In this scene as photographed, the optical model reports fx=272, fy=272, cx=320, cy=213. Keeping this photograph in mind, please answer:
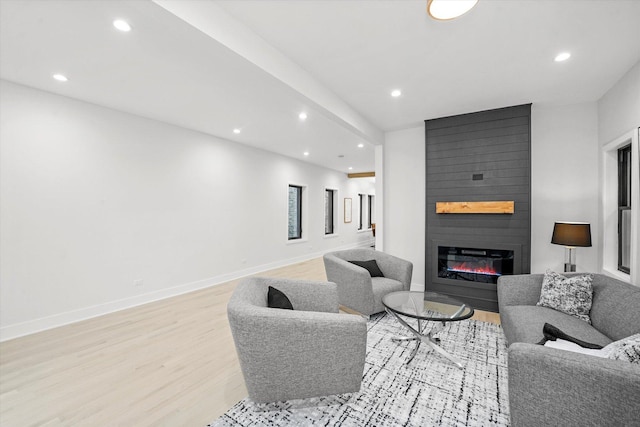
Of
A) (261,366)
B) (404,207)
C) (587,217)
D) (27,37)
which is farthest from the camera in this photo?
(404,207)

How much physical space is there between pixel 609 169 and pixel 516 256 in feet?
4.70

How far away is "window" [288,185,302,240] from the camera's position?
762 cm

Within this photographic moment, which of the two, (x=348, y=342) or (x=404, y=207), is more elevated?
(x=404, y=207)

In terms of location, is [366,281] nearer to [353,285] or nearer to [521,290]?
[353,285]

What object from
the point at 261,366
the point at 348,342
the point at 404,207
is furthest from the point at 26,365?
the point at 404,207

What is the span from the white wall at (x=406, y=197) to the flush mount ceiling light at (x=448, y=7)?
121 inches

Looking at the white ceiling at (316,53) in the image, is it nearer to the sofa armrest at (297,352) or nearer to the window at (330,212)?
the sofa armrest at (297,352)

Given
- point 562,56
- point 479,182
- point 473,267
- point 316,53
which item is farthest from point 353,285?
point 562,56

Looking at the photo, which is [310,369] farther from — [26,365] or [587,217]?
[587,217]

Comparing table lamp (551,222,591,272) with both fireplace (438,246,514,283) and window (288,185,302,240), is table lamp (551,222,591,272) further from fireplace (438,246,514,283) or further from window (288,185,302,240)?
window (288,185,302,240)

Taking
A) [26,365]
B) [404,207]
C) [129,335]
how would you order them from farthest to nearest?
[404,207]
[129,335]
[26,365]

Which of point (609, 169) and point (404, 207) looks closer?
point (609, 169)

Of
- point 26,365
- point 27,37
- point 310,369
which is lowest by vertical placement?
point 26,365

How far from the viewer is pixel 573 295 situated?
97.7 inches
